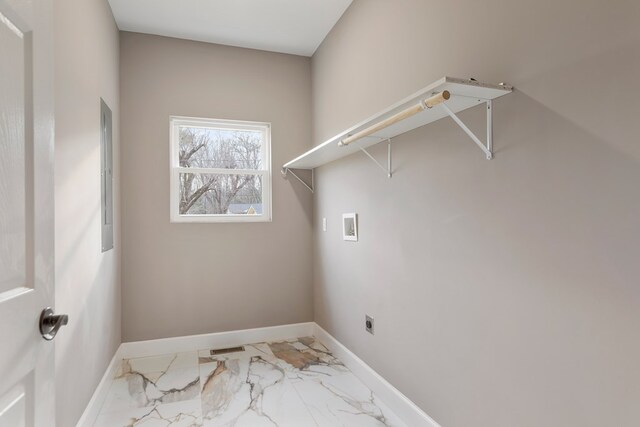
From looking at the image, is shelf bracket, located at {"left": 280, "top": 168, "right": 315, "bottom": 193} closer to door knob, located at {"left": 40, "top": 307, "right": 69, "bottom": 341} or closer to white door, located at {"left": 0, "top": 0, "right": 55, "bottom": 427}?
white door, located at {"left": 0, "top": 0, "right": 55, "bottom": 427}

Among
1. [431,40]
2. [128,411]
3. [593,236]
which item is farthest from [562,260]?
[128,411]

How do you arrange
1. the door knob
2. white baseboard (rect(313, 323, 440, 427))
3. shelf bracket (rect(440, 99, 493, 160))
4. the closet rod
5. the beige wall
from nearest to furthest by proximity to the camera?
1. the door knob
2. the closet rod
3. shelf bracket (rect(440, 99, 493, 160))
4. the beige wall
5. white baseboard (rect(313, 323, 440, 427))

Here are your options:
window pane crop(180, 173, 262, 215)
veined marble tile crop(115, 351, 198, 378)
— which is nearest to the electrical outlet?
veined marble tile crop(115, 351, 198, 378)

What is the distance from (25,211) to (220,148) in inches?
104

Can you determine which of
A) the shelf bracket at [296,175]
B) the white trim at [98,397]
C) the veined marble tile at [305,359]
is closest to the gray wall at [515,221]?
the veined marble tile at [305,359]

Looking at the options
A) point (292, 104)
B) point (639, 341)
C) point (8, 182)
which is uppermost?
point (292, 104)

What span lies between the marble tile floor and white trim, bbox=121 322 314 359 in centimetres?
7

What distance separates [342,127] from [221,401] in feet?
6.83

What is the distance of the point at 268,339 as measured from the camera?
3.49m

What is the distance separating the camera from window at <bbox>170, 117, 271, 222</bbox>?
3.35m

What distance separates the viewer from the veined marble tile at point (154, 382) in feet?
7.86

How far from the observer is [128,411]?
7.47ft

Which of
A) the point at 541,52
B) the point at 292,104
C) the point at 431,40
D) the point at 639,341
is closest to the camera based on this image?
the point at 639,341

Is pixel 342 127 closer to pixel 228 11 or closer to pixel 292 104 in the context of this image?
pixel 292 104
